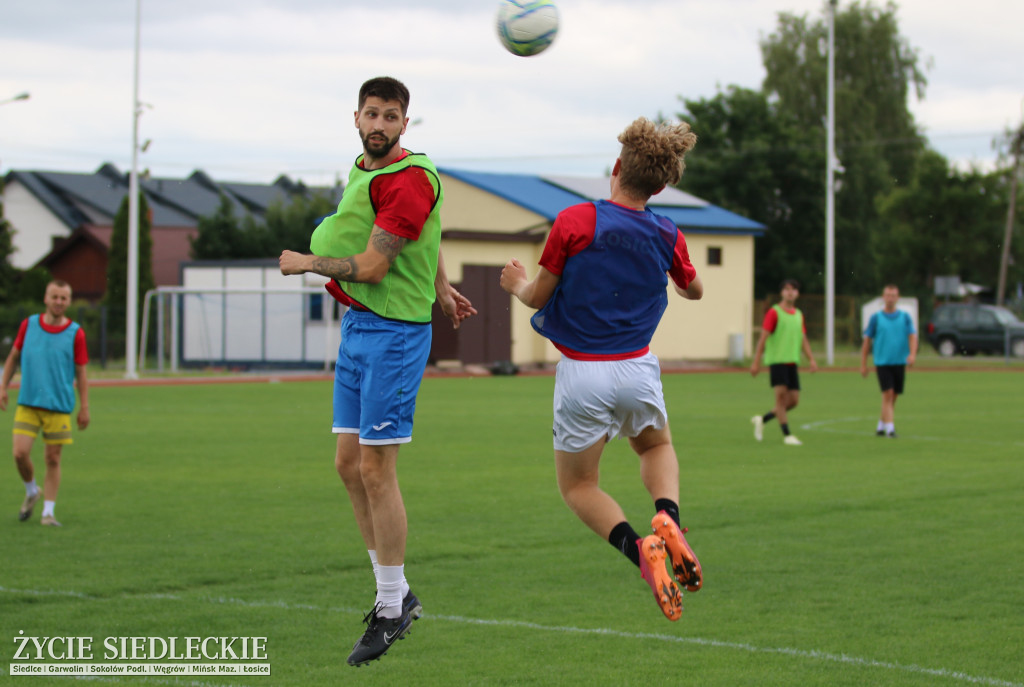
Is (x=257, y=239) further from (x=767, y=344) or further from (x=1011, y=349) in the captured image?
(x=767, y=344)

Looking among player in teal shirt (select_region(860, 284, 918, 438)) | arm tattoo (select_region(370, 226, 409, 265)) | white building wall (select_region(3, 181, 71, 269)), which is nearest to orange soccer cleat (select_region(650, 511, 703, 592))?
arm tattoo (select_region(370, 226, 409, 265))

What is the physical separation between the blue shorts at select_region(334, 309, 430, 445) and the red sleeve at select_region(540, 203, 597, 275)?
0.77m

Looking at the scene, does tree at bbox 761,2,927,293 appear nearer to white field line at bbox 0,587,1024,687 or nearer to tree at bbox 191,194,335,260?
tree at bbox 191,194,335,260

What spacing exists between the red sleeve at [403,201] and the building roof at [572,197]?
112 ft

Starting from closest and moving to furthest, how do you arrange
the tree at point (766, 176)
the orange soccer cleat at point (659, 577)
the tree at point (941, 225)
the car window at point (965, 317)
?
the orange soccer cleat at point (659, 577) → the car window at point (965, 317) → the tree at point (941, 225) → the tree at point (766, 176)

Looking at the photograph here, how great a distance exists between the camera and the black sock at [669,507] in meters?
5.65

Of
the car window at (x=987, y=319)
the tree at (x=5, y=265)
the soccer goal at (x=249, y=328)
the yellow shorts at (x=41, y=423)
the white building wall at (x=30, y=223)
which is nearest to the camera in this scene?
the yellow shorts at (x=41, y=423)

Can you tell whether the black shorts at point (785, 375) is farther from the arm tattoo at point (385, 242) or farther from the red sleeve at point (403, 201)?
the arm tattoo at point (385, 242)

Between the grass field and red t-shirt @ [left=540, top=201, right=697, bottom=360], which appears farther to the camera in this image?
the grass field

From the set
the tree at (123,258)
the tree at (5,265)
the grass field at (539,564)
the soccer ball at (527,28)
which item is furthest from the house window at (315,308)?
the soccer ball at (527,28)

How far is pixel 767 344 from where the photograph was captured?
1769 cm

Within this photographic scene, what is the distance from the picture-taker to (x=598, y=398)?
18.9 ft

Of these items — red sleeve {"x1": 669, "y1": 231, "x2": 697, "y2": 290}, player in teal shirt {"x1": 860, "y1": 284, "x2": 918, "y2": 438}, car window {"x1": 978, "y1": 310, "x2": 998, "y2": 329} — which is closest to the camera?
red sleeve {"x1": 669, "y1": 231, "x2": 697, "y2": 290}

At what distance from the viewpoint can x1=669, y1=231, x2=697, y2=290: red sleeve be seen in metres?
5.91
